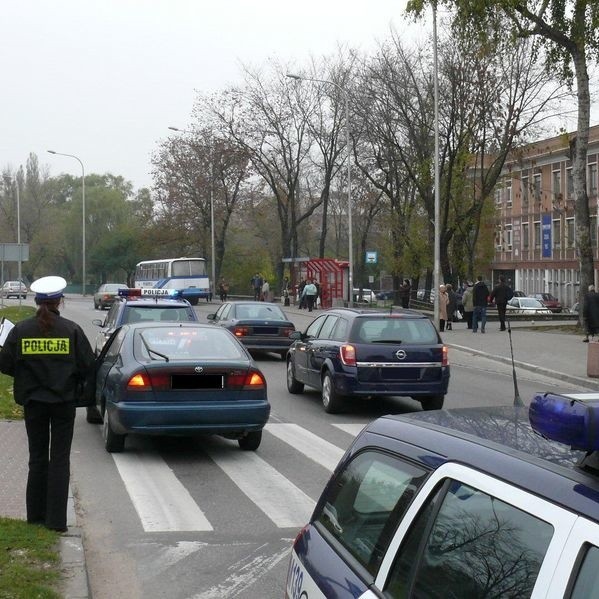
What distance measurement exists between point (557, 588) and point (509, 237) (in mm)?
77529

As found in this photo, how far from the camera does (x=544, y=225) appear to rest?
68.2m

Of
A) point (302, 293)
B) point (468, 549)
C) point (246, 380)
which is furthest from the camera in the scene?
point (302, 293)

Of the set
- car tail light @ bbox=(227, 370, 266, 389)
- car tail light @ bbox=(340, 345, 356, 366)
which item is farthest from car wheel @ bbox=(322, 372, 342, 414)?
car tail light @ bbox=(227, 370, 266, 389)

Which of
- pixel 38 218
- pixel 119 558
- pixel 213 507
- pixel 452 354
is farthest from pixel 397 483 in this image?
pixel 38 218

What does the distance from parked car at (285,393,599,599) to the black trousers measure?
3.29m

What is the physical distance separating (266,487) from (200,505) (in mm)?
926

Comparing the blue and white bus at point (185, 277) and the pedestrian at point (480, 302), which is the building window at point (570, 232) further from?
the pedestrian at point (480, 302)

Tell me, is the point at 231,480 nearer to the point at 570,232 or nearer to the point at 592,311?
the point at 592,311

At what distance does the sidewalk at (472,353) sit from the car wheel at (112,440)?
857 mm

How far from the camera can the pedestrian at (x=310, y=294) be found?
4841 centimetres

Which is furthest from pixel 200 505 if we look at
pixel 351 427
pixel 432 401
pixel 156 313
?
pixel 156 313

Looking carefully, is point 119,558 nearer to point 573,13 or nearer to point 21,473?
point 21,473

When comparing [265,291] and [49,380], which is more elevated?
[265,291]

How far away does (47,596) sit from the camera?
5.42 metres
